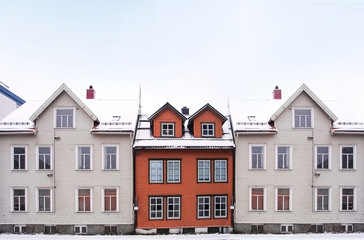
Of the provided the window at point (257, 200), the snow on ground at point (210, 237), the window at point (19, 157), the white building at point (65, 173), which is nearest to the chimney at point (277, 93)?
the window at point (257, 200)

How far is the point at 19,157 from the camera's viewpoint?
21719 mm

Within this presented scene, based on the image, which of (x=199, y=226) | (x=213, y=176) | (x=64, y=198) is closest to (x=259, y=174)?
(x=213, y=176)

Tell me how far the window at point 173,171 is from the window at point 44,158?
961cm

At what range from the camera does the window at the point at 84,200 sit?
21766 mm

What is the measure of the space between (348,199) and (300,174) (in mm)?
4610

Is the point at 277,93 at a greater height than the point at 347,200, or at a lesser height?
greater

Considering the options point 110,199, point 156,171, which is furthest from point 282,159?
point 110,199

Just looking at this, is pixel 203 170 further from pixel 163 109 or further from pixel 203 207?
pixel 163 109

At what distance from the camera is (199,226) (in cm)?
2202

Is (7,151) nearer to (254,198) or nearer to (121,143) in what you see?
(121,143)

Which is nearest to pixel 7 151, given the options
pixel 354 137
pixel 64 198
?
pixel 64 198

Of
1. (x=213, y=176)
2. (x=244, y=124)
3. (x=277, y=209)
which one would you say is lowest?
(x=277, y=209)

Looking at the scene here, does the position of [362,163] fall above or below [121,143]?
below

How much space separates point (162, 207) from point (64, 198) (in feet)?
26.0
